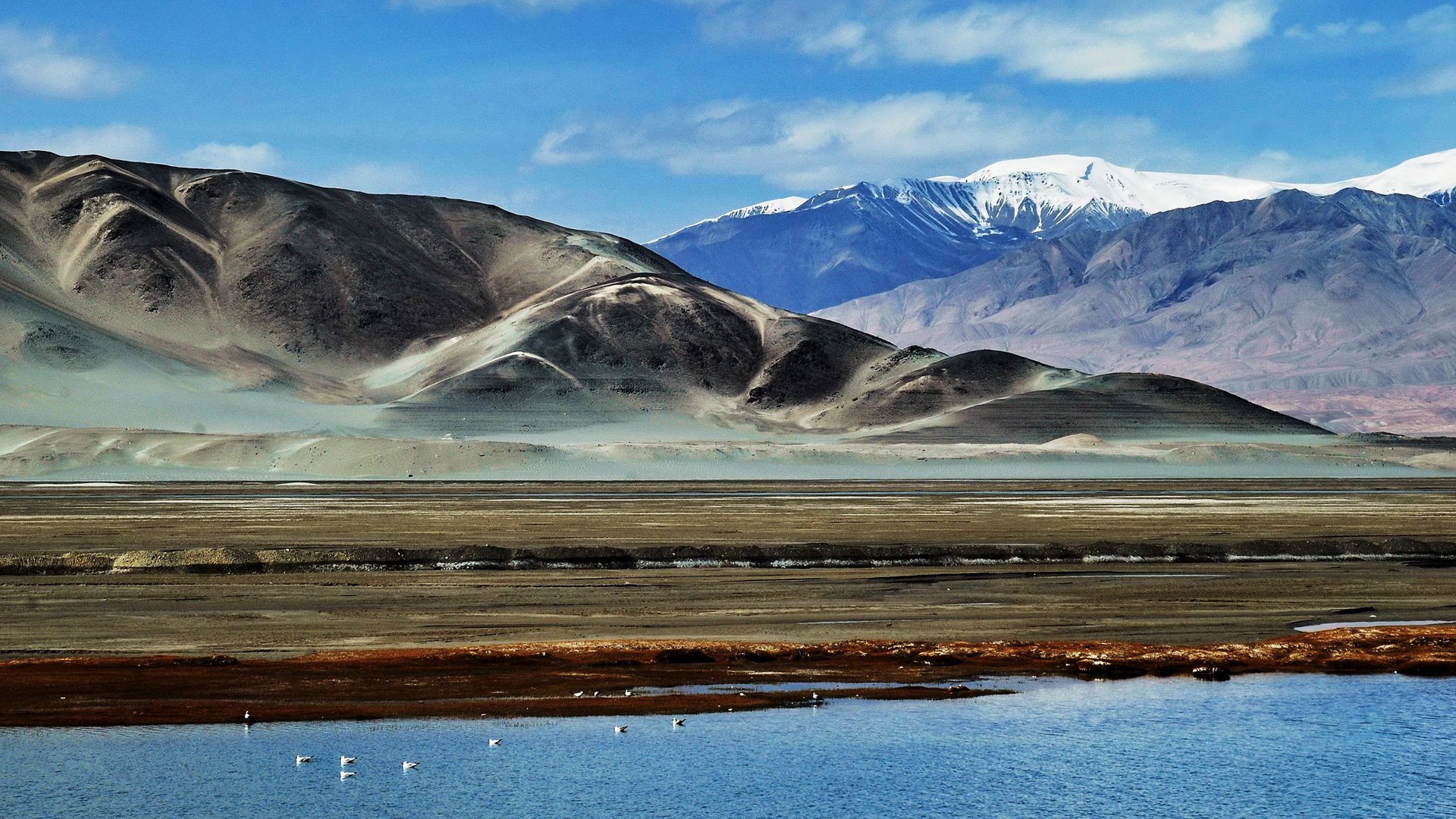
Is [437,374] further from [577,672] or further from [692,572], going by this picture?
[577,672]

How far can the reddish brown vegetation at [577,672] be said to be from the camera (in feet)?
68.0

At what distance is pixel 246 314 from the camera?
639ft

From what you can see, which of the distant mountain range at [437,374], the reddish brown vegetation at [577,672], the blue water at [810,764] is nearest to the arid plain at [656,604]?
the reddish brown vegetation at [577,672]

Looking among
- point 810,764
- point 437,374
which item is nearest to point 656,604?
point 810,764

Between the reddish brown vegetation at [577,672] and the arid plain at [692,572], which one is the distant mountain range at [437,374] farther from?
the reddish brown vegetation at [577,672]

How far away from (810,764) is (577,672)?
248 inches

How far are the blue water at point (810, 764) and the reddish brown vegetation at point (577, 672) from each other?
35.2 inches

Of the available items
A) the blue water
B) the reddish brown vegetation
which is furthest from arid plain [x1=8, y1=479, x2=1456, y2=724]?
the blue water

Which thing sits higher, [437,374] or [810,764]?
[437,374]

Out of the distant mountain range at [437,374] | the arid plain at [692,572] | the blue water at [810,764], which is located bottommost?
the blue water at [810,764]

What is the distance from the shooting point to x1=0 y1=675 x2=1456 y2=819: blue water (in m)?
16.4

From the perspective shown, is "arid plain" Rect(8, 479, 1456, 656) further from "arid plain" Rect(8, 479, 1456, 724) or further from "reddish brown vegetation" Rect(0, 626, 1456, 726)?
"reddish brown vegetation" Rect(0, 626, 1456, 726)

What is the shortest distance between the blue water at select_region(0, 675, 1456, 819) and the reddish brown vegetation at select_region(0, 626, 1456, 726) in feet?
2.93

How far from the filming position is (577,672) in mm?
23469
